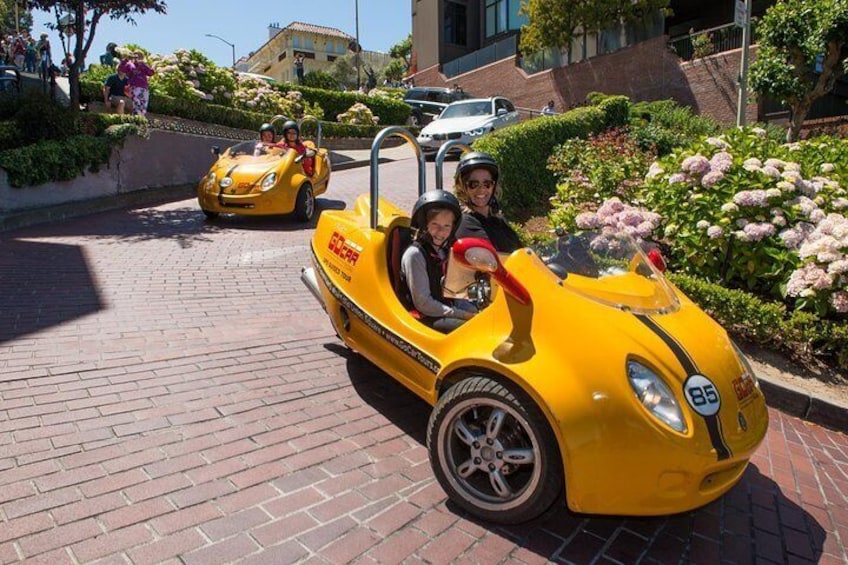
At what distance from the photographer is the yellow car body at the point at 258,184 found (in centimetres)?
896

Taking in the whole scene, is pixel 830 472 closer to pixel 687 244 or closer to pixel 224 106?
pixel 687 244

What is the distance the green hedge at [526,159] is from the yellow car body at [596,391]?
20.5 ft

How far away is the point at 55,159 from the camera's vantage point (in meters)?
9.55

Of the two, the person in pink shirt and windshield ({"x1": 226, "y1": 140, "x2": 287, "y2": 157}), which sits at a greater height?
the person in pink shirt

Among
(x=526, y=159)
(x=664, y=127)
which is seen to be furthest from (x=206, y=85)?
(x=664, y=127)

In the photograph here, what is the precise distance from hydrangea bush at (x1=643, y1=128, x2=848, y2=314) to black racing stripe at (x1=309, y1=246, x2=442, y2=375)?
124 inches

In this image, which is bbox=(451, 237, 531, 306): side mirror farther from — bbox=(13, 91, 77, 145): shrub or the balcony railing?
the balcony railing

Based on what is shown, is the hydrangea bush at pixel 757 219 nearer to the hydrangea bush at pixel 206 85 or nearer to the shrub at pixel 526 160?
the shrub at pixel 526 160

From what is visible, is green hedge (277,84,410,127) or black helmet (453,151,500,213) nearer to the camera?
black helmet (453,151,500,213)

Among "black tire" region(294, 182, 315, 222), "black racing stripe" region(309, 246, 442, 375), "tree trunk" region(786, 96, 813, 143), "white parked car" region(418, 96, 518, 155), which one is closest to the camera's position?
"black racing stripe" region(309, 246, 442, 375)

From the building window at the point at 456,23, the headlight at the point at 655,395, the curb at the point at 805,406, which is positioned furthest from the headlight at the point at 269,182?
the building window at the point at 456,23

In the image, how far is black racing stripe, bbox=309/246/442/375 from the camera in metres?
3.05

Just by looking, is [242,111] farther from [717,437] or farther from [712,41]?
[717,437]

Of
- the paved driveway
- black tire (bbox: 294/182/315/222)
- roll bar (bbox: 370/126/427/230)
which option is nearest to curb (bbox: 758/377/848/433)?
the paved driveway
